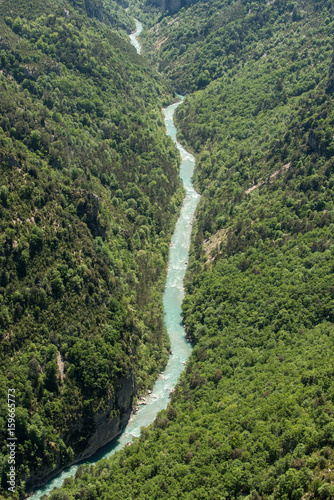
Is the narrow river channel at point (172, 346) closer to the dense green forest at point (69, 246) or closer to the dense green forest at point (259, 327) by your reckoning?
the dense green forest at point (69, 246)

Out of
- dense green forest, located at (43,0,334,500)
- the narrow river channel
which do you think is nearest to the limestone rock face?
the narrow river channel

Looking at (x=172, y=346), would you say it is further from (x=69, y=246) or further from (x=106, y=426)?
(x=69, y=246)

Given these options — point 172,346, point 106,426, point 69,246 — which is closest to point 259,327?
point 172,346

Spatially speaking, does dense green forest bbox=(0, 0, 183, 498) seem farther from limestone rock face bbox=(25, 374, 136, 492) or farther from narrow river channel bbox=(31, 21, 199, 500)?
narrow river channel bbox=(31, 21, 199, 500)

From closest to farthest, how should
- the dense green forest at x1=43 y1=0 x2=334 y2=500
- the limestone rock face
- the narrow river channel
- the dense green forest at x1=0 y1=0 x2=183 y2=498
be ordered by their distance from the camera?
the dense green forest at x1=43 y1=0 x2=334 y2=500
the limestone rock face
the dense green forest at x1=0 y1=0 x2=183 y2=498
the narrow river channel

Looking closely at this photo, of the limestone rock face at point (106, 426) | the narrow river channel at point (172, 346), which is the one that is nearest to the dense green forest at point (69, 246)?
the limestone rock face at point (106, 426)
